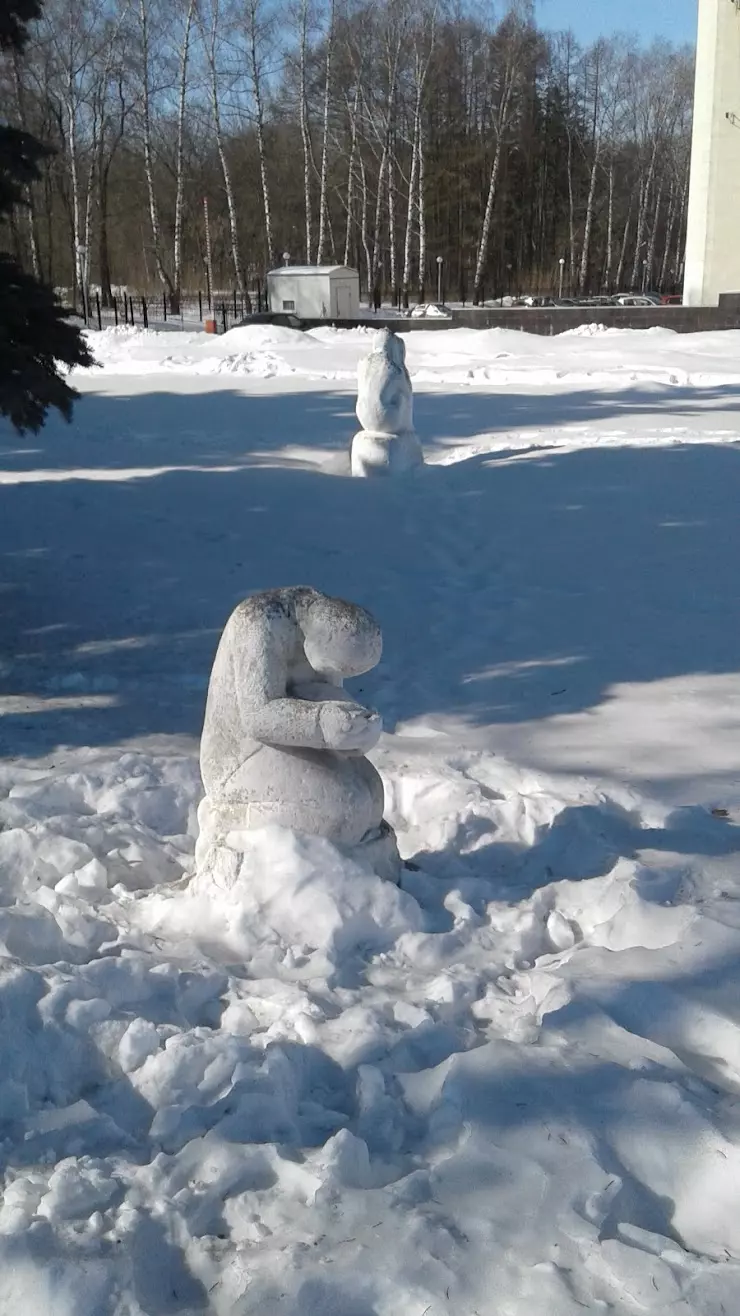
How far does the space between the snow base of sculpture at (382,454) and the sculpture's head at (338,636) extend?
8189 mm

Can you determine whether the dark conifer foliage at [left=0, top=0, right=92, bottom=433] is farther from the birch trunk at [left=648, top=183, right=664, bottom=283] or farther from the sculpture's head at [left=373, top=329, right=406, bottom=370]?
the birch trunk at [left=648, top=183, right=664, bottom=283]

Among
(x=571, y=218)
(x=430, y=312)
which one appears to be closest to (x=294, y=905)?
(x=430, y=312)

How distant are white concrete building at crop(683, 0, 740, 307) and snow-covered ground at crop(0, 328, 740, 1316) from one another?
2271cm

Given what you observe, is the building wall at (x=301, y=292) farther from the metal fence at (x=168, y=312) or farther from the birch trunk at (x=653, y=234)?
the birch trunk at (x=653, y=234)

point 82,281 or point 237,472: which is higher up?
point 82,281

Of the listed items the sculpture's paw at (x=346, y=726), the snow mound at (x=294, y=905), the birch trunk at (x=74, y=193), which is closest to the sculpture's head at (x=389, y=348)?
the sculpture's paw at (x=346, y=726)

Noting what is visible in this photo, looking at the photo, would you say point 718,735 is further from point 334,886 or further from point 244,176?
point 244,176

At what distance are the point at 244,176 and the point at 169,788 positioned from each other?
4104 centimetres

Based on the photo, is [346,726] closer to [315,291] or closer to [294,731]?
[294,731]

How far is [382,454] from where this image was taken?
1159cm

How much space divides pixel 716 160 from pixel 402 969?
2928cm

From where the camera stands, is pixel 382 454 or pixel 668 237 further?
pixel 668 237

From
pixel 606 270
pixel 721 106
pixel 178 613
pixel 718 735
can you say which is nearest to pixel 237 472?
pixel 178 613

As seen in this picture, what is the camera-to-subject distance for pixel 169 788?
4.80 metres
